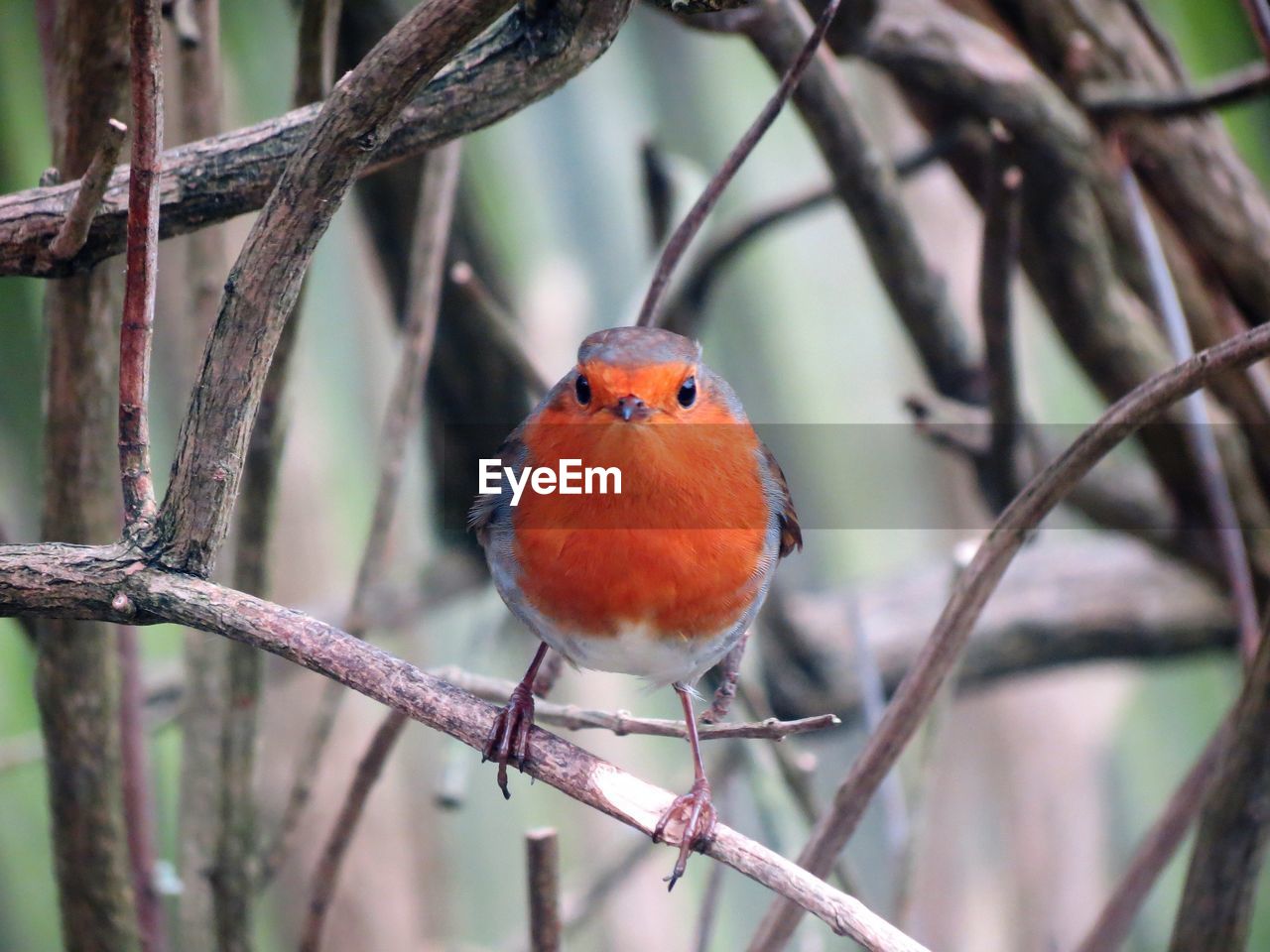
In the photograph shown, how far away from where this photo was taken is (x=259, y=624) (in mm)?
802

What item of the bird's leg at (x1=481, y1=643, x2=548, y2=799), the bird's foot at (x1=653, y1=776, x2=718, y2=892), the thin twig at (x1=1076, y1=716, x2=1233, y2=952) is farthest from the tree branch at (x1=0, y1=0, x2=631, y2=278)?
the thin twig at (x1=1076, y1=716, x2=1233, y2=952)

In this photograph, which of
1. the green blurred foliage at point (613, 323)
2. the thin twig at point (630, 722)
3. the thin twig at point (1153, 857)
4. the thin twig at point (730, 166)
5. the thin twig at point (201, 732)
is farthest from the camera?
the green blurred foliage at point (613, 323)

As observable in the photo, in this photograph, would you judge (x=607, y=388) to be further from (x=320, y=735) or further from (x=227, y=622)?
(x=320, y=735)

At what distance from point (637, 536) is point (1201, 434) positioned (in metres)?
1.00

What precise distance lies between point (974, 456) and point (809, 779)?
0.68 meters

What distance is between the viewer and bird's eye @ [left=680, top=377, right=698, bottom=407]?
1.07m

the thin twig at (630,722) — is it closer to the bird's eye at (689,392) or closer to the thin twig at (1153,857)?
the bird's eye at (689,392)

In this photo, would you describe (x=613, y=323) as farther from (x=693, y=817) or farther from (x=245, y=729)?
(x=693, y=817)

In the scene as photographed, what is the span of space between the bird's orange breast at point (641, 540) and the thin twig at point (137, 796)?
808 millimetres

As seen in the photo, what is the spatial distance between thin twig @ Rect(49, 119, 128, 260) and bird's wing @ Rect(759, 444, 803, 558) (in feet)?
2.17

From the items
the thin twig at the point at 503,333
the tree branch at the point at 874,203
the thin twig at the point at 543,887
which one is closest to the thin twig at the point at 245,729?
the thin twig at the point at 503,333

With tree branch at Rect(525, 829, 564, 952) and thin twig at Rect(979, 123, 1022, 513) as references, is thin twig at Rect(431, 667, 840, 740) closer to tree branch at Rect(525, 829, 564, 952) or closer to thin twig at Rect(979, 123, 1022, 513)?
tree branch at Rect(525, 829, 564, 952)

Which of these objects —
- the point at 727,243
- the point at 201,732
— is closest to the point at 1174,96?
the point at 727,243

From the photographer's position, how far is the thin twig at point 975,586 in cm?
95
